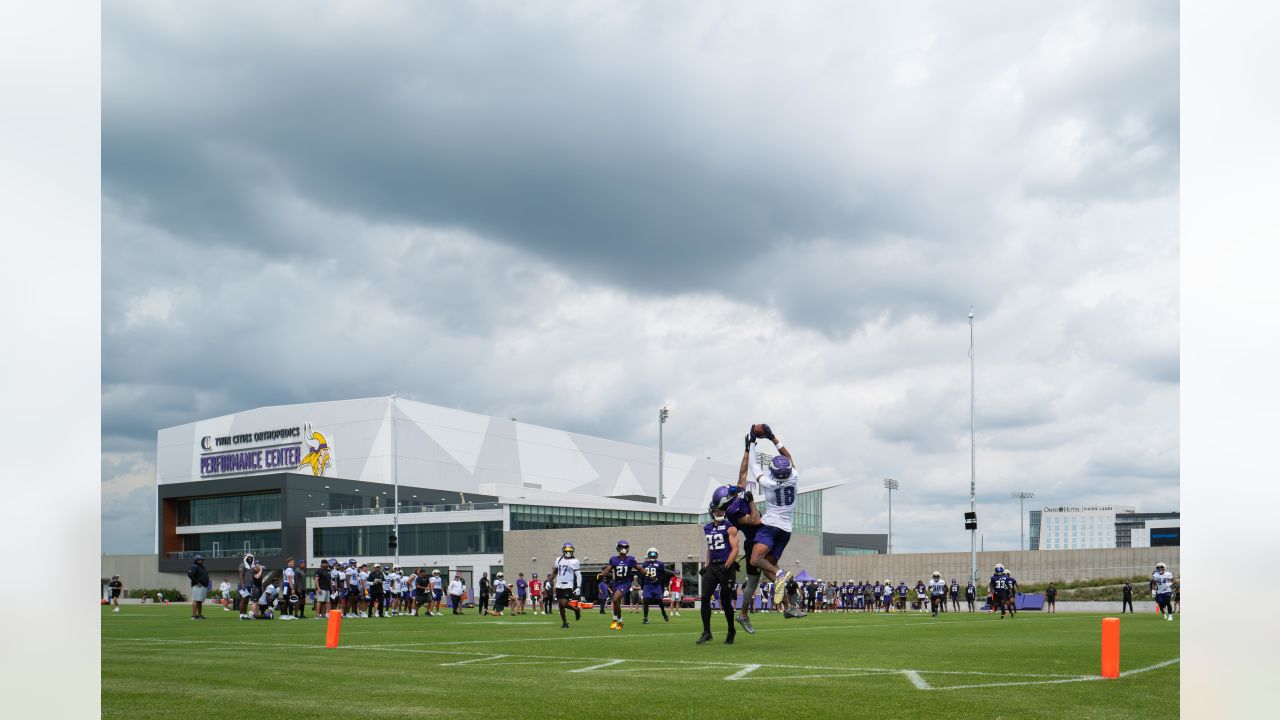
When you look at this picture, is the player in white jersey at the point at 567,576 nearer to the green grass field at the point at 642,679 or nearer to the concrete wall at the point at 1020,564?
the green grass field at the point at 642,679

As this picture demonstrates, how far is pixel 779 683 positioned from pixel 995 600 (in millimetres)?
35757

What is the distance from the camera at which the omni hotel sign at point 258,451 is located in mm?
99688

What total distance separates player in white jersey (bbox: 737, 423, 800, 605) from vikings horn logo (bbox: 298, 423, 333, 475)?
89.3 metres

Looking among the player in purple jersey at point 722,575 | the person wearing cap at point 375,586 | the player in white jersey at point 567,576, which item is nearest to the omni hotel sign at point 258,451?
the person wearing cap at point 375,586

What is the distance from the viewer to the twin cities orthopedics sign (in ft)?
326

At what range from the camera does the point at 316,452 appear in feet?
327

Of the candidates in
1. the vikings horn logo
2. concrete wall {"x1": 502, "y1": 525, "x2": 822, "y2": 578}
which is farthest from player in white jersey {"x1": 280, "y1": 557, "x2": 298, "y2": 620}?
the vikings horn logo

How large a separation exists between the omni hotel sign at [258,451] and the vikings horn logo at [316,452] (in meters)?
0.37

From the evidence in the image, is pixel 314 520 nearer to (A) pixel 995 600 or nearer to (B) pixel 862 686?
(A) pixel 995 600

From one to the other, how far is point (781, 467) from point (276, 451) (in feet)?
305

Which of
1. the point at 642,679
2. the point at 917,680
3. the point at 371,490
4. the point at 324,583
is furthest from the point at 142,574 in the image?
the point at 917,680

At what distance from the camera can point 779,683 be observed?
9992 millimetres
